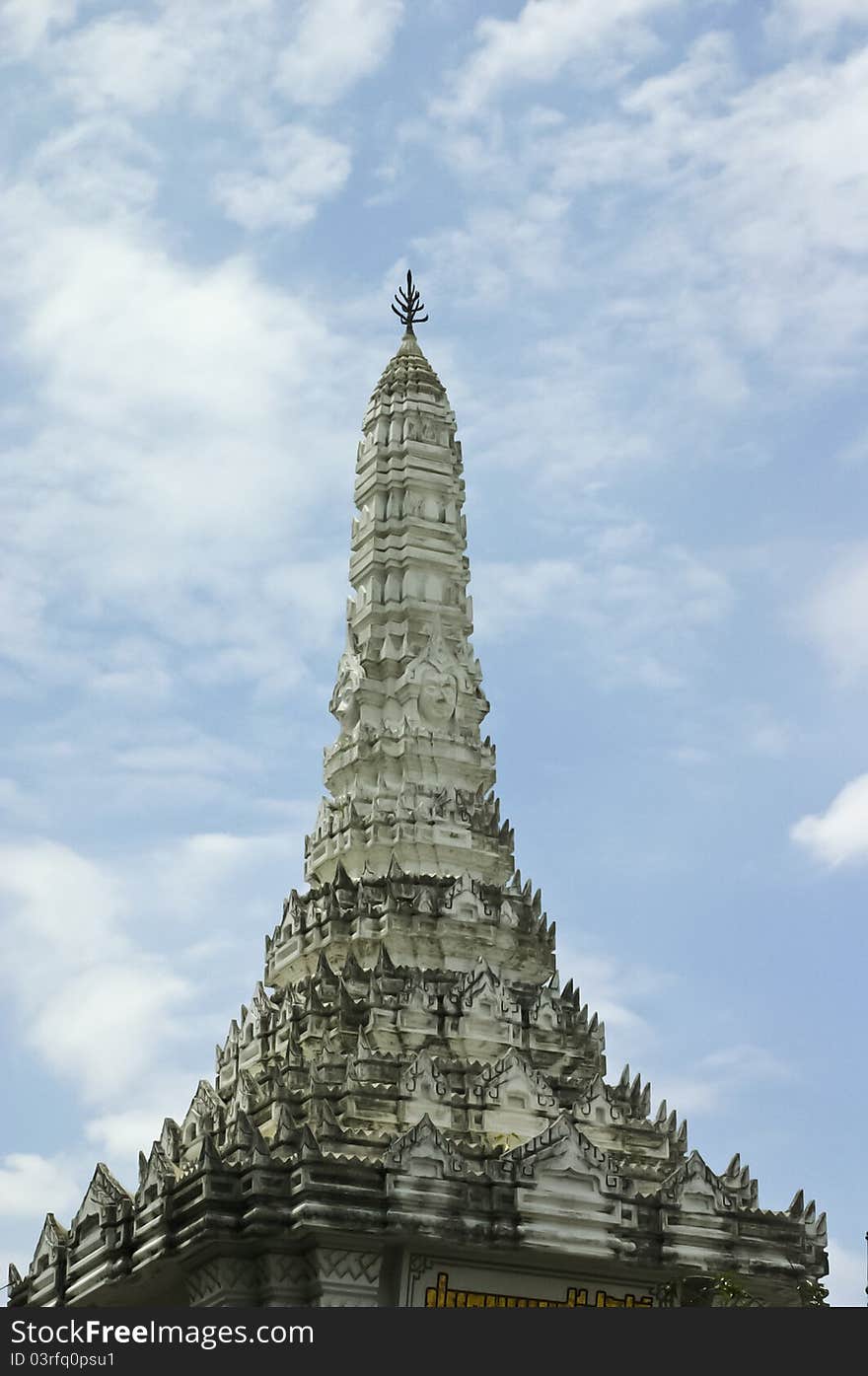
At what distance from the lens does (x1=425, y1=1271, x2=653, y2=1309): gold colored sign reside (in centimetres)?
3297

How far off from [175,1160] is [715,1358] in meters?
15.6

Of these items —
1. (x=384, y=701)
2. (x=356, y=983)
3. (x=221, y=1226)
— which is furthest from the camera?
(x=384, y=701)

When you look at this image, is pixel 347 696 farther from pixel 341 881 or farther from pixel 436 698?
pixel 341 881

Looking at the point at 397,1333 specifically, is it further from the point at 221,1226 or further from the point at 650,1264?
the point at 650,1264

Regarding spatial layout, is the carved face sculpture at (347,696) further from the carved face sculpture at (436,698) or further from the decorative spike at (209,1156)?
the decorative spike at (209,1156)

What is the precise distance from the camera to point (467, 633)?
43750 mm

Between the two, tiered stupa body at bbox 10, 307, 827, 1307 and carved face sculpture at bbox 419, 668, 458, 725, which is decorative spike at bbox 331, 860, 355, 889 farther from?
carved face sculpture at bbox 419, 668, 458, 725

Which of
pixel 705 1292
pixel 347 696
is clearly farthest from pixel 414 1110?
pixel 347 696

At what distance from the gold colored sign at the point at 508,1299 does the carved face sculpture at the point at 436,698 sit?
12371mm

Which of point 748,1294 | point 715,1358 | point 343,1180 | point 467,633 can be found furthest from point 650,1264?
point 467,633

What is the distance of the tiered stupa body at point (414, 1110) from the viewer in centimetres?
3238

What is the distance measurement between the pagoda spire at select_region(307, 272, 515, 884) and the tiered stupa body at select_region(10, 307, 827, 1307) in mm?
55

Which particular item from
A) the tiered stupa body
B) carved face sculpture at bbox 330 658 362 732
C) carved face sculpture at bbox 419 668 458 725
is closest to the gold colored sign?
the tiered stupa body

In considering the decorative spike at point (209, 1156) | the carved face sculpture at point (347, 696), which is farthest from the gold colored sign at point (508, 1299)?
the carved face sculpture at point (347, 696)
